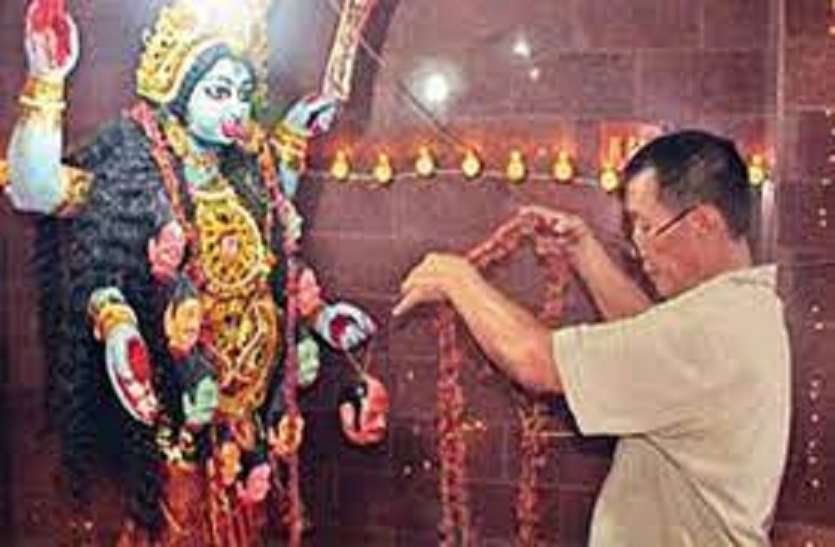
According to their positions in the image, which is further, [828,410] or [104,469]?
[104,469]

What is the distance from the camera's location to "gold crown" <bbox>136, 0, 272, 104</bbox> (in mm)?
A: 1860

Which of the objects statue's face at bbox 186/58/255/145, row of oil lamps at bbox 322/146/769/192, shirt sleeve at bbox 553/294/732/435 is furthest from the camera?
statue's face at bbox 186/58/255/145

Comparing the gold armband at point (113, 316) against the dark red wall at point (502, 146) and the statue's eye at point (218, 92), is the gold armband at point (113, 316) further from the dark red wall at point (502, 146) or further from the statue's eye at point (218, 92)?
the statue's eye at point (218, 92)

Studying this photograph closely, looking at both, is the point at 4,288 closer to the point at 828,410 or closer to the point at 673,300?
the point at 673,300

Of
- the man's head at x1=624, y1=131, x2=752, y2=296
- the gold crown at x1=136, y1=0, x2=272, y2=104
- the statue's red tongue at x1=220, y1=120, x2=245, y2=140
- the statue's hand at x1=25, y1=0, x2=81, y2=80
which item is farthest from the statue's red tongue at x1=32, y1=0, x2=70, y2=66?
the man's head at x1=624, y1=131, x2=752, y2=296

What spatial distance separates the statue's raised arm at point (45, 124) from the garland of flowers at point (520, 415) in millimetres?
539

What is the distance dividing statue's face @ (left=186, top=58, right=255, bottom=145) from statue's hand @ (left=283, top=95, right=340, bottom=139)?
0.07 metres

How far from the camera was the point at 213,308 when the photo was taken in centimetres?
188

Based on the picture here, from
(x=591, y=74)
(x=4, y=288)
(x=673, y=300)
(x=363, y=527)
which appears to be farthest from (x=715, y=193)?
(x=4, y=288)

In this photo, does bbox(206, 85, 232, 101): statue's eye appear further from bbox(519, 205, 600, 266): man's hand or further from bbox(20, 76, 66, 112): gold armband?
bbox(519, 205, 600, 266): man's hand

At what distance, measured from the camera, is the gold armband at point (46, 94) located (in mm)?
1890

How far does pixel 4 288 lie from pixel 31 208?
0.17 meters

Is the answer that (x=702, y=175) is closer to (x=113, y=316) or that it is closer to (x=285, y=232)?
(x=285, y=232)

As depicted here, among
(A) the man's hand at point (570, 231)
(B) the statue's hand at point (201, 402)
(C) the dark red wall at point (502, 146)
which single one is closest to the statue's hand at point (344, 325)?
(C) the dark red wall at point (502, 146)
